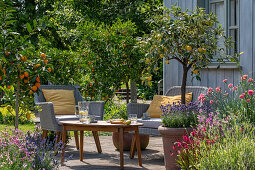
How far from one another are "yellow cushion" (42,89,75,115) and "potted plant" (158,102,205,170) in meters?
2.44

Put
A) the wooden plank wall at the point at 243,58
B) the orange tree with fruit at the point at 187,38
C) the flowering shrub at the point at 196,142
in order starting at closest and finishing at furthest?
the flowering shrub at the point at 196,142 < the orange tree with fruit at the point at 187,38 < the wooden plank wall at the point at 243,58

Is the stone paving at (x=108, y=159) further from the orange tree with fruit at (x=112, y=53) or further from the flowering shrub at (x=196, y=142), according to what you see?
the orange tree with fruit at (x=112, y=53)

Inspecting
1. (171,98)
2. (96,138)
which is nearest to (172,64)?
(171,98)

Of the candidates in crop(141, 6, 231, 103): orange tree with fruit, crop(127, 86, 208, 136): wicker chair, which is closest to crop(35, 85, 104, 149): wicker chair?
crop(127, 86, 208, 136): wicker chair

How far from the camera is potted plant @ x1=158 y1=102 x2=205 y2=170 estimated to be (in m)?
4.84

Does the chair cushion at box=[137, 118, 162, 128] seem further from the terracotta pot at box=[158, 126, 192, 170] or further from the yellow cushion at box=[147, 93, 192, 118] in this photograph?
the terracotta pot at box=[158, 126, 192, 170]

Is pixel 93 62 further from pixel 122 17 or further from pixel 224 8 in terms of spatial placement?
pixel 224 8

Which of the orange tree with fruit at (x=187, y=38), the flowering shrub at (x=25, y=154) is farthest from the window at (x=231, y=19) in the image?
the flowering shrub at (x=25, y=154)

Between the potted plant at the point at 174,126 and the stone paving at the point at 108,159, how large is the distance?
44 centimetres

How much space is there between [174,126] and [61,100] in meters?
2.67

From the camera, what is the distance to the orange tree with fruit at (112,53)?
8219 mm

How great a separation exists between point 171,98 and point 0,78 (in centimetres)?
285

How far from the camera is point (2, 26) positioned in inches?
176

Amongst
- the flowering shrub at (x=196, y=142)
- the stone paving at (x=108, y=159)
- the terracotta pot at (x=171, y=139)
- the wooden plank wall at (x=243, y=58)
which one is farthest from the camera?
the wooden plank wall at (x=243, y=58)
